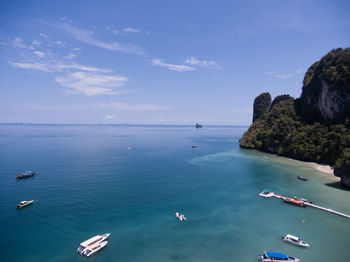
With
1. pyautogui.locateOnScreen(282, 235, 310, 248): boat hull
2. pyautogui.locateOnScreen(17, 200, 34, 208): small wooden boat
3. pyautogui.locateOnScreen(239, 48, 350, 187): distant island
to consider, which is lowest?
pyautogui.locateOnScreen(282, 235, 310, 248): boat hull

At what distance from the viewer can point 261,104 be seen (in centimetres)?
16350

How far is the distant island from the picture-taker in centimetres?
6962

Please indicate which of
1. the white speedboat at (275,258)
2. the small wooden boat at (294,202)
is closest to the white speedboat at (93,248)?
the white speedboat at (275,258)

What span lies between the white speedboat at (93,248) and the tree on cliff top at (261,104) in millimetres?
164593

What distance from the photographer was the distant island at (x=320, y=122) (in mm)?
69625

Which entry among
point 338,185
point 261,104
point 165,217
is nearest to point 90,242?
point 165,217

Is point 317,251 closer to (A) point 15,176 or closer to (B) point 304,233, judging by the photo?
(B) point 304,233

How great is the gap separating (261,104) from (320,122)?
79.9m

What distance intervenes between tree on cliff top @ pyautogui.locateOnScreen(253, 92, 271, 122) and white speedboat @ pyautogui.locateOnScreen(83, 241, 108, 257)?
16459 cm

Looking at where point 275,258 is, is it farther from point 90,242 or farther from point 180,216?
point 90,242

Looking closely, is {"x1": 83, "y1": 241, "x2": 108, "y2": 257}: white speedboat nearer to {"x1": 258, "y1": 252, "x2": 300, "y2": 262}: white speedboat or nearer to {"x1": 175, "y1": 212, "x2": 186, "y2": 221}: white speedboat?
{"x1": 175, "y1": 212, "x2": 186, "y2": 221}: white speedboat

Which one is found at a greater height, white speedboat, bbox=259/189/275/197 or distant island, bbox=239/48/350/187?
distant island, bbox=239/48/350/187

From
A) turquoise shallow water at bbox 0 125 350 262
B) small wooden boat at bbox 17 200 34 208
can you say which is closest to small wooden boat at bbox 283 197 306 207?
turquoise shallow water at bbox 0 125 350 262

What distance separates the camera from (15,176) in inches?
2295
